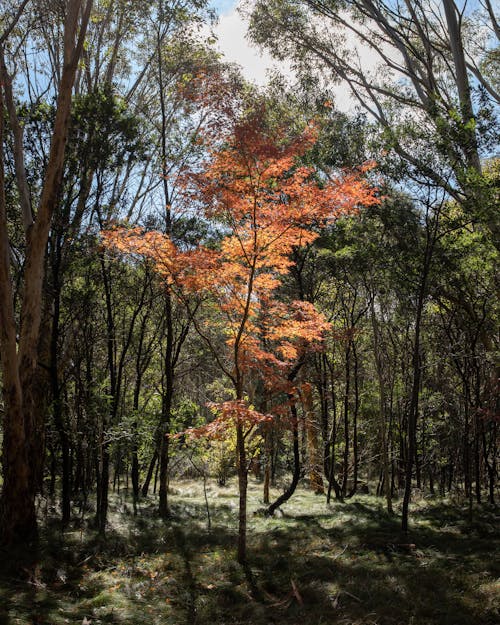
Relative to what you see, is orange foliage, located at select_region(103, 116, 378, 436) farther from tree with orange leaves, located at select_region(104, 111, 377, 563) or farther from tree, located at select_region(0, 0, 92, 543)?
tree, located at select_region(0, 0, 92, 543)

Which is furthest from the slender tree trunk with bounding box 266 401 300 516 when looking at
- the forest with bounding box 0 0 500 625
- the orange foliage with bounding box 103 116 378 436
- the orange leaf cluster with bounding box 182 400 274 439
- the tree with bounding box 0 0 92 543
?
the tree with bounding box 0 0 92 543

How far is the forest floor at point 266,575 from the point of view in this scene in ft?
17.3

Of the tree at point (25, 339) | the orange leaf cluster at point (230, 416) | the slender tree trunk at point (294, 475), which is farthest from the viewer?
the slender tree trunk at point (294, 475)

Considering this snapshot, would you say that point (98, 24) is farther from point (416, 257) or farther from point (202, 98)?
point (416, 257)

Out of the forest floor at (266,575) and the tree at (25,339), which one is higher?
the tree at (25,339)

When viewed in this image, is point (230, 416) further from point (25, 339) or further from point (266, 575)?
point (25, 339)

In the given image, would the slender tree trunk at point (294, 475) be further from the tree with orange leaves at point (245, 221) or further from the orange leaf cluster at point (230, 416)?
the orange leaf cluster at point (230, 416)

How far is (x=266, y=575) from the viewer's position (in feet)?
22.5

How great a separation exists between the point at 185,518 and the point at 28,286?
6817 millimetres

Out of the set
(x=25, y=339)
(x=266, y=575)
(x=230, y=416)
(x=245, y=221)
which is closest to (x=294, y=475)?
(x=266, y=575)

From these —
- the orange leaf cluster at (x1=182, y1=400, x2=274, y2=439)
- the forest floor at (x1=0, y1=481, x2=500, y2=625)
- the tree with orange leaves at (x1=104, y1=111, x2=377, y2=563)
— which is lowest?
the forest floor at (x1=0, y1=481, x2=500, y2=625)

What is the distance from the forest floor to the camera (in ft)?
17.3


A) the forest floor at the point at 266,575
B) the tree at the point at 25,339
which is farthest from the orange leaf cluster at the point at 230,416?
the tree at the point at 25,339

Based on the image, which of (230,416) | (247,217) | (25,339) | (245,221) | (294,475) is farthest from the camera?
(294,475)
